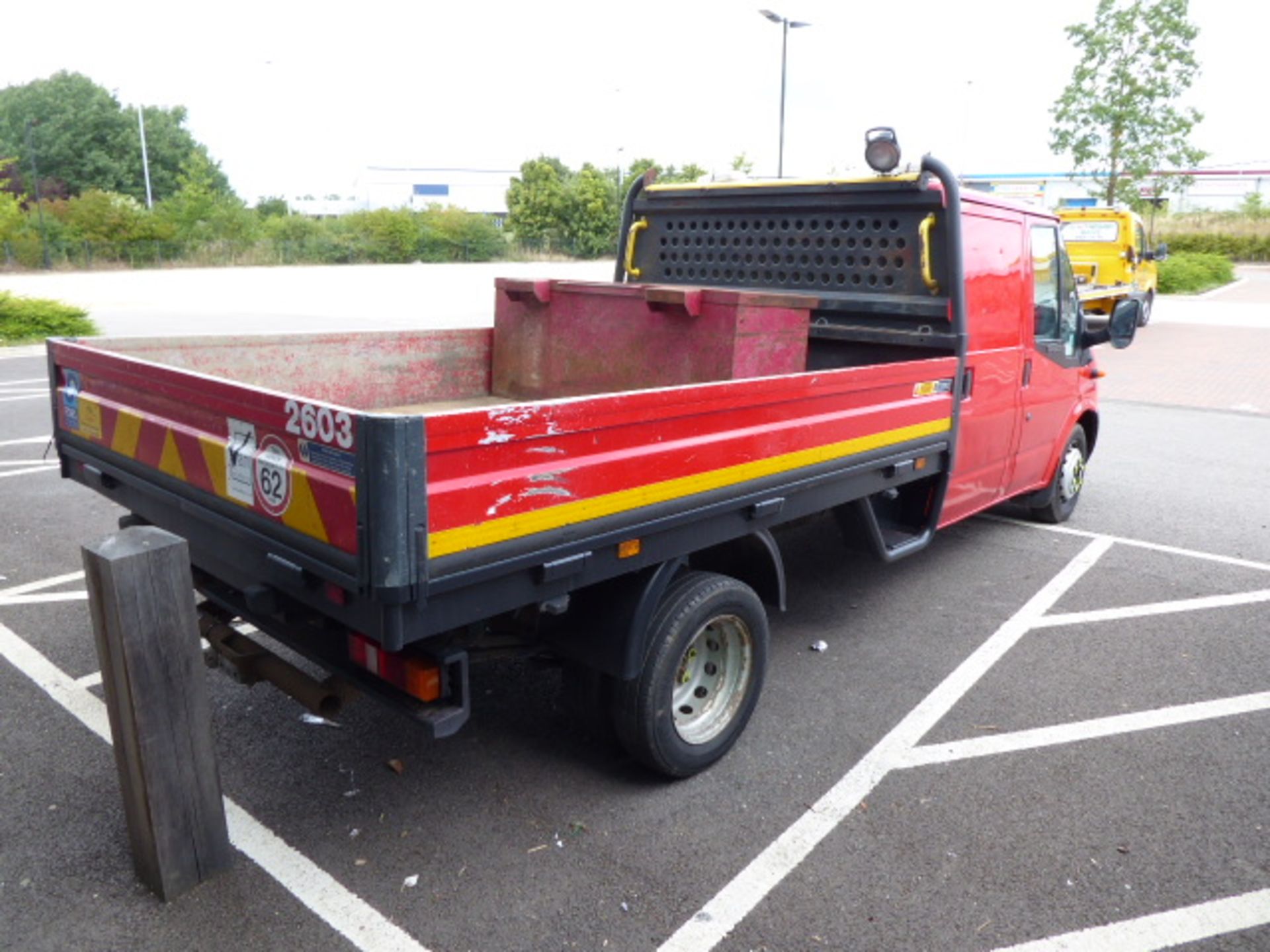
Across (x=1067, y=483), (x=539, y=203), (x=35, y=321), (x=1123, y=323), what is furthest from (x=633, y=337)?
(x=539, y=203)

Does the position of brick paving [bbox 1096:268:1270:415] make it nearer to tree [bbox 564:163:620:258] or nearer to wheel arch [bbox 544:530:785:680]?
wheel arch [bbox 544:530:785:680]

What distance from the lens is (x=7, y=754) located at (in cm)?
359

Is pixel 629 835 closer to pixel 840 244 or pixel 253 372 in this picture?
pixel 253 372

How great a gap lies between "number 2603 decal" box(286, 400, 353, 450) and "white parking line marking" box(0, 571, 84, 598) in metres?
3.46

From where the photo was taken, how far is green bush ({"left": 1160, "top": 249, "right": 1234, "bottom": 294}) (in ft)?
104

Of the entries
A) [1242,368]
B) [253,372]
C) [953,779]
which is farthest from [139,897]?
[1242,368]

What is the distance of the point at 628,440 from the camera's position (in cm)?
291

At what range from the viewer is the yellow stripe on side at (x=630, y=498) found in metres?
2.53

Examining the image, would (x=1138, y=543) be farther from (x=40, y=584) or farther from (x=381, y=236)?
(x=381, y=236)

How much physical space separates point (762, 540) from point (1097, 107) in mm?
28024

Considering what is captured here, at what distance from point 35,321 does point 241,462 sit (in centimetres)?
1683

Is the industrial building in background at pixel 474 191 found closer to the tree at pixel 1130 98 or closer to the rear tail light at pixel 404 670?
the tree at pixel 1130 98

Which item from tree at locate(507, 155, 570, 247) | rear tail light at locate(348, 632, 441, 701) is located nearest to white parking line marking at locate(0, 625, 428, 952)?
rear tail light at locate(348, 632, 441, 701)

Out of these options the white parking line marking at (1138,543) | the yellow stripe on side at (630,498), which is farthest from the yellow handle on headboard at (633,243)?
the white parking line marking at (1138,543)
